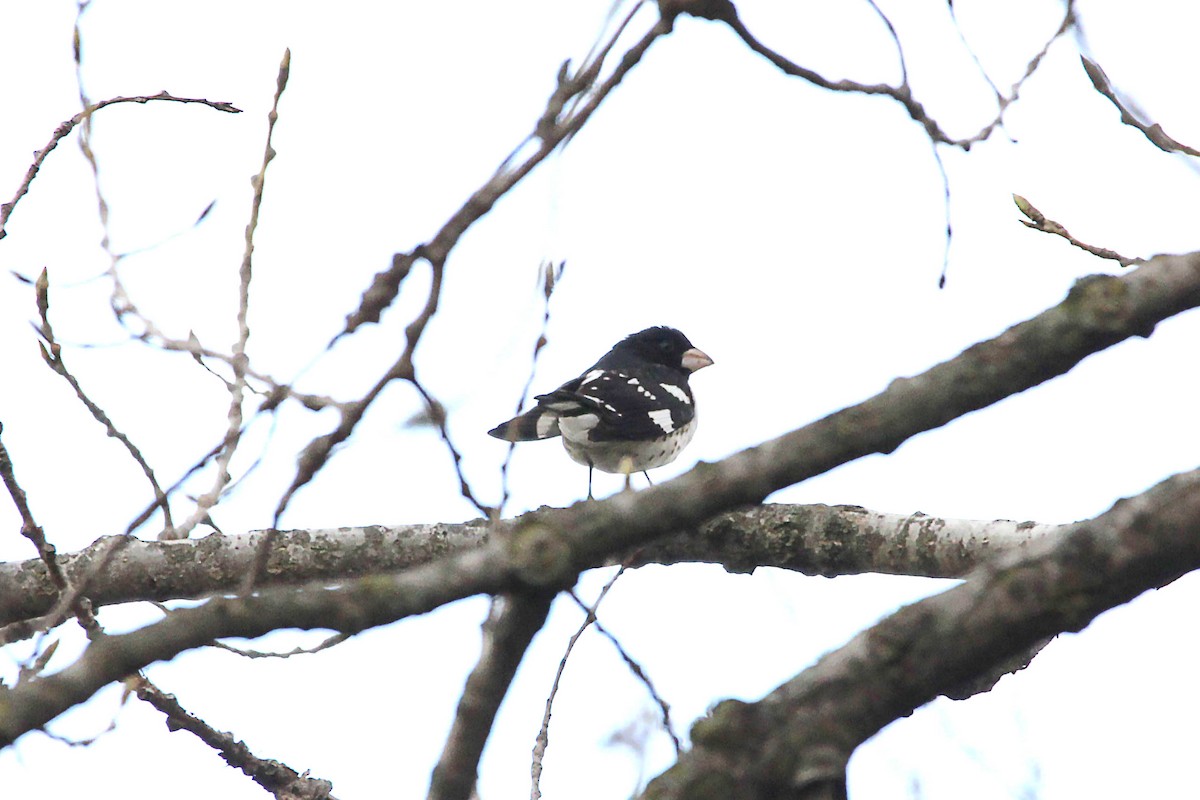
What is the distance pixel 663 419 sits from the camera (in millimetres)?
6914

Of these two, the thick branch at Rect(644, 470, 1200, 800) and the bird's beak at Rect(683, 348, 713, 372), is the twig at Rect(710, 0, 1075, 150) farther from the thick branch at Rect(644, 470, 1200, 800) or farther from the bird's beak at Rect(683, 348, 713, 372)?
the bird's beak at Rect(683, 348, 713, 372)

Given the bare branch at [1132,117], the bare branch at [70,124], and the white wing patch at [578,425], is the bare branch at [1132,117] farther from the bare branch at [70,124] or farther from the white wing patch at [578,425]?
the white wing patch at [578,425]

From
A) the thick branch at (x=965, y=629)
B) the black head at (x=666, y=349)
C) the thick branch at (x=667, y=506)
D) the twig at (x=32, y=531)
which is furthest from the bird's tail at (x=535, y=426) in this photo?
the thick branch at (x=965, y=629)

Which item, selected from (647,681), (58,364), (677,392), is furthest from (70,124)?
(677,392)

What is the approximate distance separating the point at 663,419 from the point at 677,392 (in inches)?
29.9

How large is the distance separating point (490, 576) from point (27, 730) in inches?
21.0

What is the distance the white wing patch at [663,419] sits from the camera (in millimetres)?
6801

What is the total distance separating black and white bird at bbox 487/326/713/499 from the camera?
252 inches

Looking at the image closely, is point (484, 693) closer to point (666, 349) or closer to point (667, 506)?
point (667, 506)

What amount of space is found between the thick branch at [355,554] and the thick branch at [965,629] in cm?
243

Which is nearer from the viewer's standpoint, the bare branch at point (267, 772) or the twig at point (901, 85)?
the twig at point (901, 85)

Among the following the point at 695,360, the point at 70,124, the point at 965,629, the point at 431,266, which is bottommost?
the point at 965,629

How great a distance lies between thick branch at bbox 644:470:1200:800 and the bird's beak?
22.8 feet

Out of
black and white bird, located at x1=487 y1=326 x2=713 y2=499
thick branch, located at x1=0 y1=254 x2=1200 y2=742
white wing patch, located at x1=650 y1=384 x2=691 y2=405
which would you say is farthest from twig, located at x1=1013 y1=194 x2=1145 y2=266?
white wing patch, located at x1=650 y1=384 x2=691 y2=405
